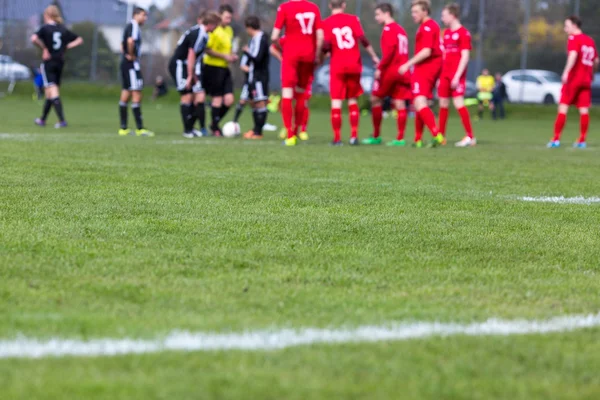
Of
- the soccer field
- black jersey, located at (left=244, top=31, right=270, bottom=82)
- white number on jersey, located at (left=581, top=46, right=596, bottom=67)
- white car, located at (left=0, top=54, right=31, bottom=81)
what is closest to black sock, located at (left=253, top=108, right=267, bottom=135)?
black jersey, located at (left=244, top=31, right=270, bottom=82)

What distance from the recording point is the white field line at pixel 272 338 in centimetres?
258

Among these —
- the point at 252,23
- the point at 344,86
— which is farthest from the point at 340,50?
the point at 252,23

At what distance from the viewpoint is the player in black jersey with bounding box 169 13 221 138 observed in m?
14.1

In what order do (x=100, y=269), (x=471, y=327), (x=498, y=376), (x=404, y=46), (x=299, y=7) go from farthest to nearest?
(x=404, y=46)
(x=299, y=7)
(x=100, y=269)
(x=471, y=327)
(x=498, y=376)

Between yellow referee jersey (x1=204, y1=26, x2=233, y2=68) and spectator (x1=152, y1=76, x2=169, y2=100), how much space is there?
2368 cm

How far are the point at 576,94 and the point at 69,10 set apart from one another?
3126 centimetres

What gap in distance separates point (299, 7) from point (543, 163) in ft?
13.6

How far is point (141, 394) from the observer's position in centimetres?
225

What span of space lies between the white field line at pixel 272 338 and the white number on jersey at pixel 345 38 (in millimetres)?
10104

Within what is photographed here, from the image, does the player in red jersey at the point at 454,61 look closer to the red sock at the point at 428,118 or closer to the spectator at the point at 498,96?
the red sock at the point at 428,118

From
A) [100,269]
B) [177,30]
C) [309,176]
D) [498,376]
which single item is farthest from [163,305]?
[177,30]

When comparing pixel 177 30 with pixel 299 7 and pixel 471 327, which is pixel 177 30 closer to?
pixel 299 7

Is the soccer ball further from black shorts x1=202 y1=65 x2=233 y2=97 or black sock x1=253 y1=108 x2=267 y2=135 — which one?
black shorts x1=202 y1=65 x2=233 y2=97

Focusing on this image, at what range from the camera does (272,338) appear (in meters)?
2.76
